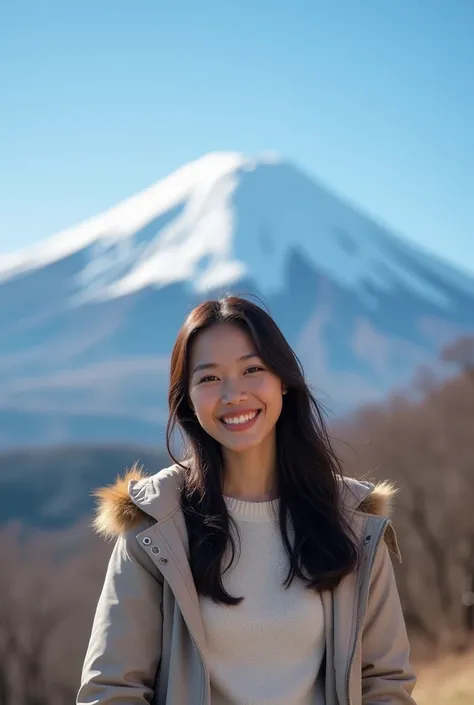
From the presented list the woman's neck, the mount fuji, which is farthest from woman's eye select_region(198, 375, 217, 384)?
the mount fuji

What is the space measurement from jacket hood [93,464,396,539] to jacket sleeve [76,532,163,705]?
39mm

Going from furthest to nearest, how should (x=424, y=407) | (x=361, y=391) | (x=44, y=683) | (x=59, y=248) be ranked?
(x=59, y=248) < (x=361, y=391) < (x=424, y=407) < (x=44, y=683)

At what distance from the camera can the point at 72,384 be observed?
24766 millimetres

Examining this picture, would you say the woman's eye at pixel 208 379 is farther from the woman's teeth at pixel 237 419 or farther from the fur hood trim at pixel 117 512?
the fur hood trim at pixel 117 512

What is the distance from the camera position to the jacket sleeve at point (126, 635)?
174 cm

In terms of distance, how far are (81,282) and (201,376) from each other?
2759 cm

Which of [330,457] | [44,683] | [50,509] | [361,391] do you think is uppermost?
[361,391]

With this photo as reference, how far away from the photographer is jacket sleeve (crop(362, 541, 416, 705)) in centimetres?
186

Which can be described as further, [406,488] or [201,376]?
[406,488]

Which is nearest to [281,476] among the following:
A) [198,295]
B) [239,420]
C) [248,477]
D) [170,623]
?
[248,477]

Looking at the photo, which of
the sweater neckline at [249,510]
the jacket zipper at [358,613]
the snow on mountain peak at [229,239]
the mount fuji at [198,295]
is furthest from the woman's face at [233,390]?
the snow on mountain peak at [229,239]

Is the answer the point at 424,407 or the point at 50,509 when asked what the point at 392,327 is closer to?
the point at 424,407

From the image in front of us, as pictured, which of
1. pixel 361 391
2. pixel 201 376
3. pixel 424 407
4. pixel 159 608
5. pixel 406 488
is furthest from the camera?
pixel 361 391

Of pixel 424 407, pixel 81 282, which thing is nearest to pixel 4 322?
pixel 81 282
